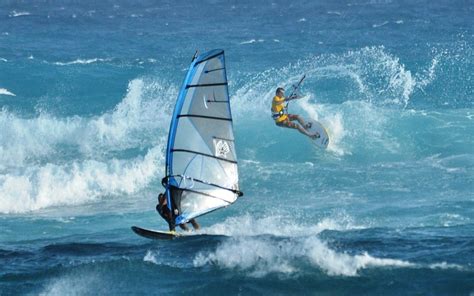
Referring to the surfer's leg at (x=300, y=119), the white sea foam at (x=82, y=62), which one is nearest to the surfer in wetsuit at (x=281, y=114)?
the surfer's leg at (x=300, y=119)

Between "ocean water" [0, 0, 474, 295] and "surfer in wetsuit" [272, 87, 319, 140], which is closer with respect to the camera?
"ocean water" [0, 0, 474, 295]

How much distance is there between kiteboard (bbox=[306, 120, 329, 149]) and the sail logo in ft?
26.9

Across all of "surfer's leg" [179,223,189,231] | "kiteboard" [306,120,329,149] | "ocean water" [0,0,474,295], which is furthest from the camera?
"kiteboard" [306,120,329,149]

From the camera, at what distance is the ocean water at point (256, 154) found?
13.0 metres

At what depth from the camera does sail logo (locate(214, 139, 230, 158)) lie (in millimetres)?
14219

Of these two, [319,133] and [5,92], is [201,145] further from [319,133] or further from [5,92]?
[5,92]

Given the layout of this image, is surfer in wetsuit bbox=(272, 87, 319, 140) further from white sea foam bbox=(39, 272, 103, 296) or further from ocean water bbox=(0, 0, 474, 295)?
white sea foam bbox=(39, 272, 103, 296)

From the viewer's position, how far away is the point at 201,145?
14.1 meters

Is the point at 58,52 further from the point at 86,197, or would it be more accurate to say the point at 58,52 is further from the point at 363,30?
the point at 86,197

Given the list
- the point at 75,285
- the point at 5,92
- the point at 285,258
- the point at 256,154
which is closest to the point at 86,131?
the point at 256,154

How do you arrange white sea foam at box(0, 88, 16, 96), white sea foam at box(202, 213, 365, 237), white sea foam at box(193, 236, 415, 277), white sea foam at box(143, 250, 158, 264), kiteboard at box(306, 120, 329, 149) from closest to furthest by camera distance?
white sea foam at box(193, 236, 415, 277), white sea foam at box(143, 250, 158, 264), white sea foam at box(202, 213, 365, 237), kiteboard at box(306, 120, 329, 149), white sea foam at box(0, 88, 16, 96)

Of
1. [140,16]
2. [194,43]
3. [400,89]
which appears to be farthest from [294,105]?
[140,16]

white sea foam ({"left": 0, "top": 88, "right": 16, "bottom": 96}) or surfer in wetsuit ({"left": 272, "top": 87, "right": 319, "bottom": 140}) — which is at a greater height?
white sea foam ({"left": 0, "top": 88, "right": 16, "bottom": 96})

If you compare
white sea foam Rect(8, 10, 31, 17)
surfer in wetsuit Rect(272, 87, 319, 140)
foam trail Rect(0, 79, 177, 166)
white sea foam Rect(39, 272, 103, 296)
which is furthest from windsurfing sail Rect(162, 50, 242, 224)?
white sea foam Rect(8, 10, 31, 17)
